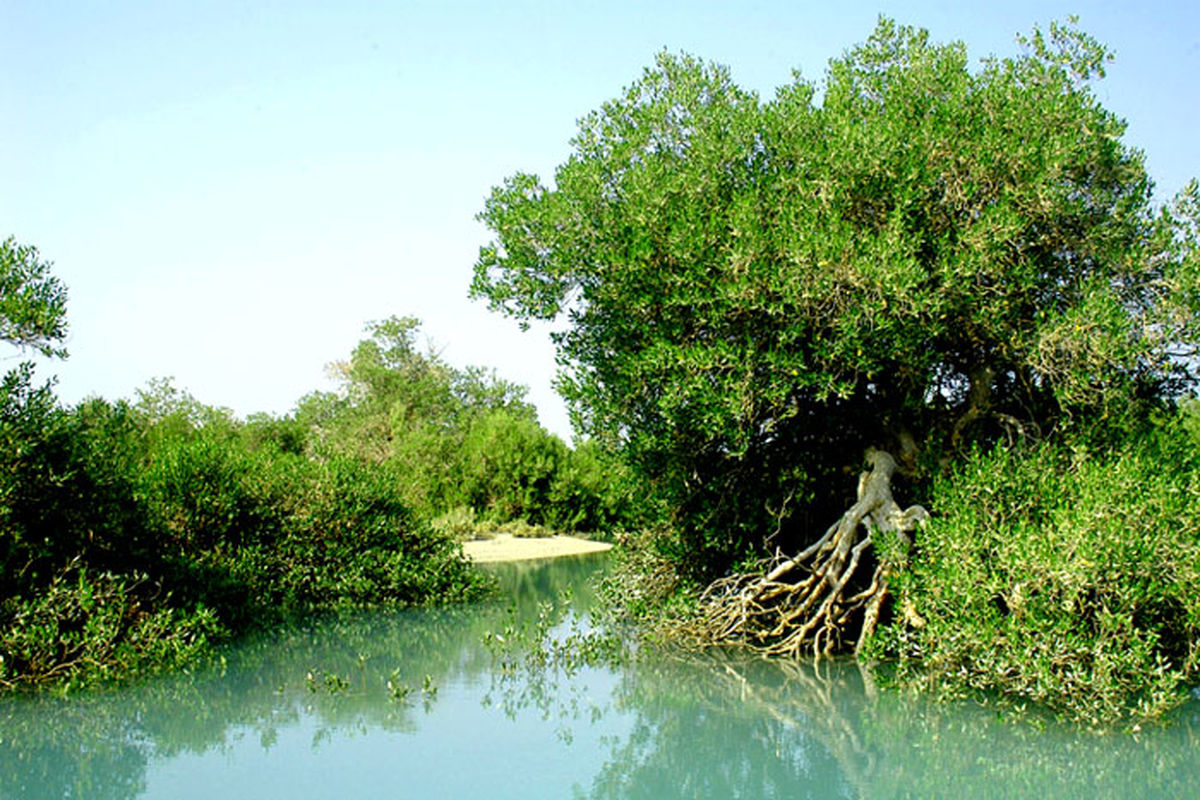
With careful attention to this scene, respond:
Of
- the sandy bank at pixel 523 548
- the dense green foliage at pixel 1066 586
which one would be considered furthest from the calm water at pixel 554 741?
the sandy bank at pixel 523 548

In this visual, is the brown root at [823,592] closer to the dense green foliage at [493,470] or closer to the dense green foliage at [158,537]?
the dense green foliage at [158,537]

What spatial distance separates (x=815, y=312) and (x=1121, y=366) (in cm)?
347

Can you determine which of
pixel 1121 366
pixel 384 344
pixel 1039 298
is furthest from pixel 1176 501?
pixel 384 344

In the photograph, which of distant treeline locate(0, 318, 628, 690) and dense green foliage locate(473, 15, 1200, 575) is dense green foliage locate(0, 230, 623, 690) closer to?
distant treeline locate(0, 318, 628, 690)

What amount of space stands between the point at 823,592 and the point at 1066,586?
4.89m

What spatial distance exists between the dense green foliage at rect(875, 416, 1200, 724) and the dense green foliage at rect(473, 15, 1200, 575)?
1406mm

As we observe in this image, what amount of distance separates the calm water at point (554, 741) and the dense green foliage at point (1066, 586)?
0.54m

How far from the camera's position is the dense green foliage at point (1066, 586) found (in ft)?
32.9

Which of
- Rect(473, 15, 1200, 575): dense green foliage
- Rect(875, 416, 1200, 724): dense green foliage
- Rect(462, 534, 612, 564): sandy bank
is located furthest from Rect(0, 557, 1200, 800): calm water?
Rect(462, 534, 612, 564): sandy bank

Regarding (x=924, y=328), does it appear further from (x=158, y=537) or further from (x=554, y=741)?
(x=158, y=537)

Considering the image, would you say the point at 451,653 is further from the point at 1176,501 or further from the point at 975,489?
the point at 1176,501

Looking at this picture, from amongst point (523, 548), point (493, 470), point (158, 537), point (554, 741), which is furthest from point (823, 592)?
point (493, 470)

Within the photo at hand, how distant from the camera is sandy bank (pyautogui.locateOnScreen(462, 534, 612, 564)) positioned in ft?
108

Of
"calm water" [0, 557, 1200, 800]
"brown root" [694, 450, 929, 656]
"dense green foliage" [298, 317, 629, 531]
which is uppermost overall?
"dense green foliage" [298, 317, 629, 531]
